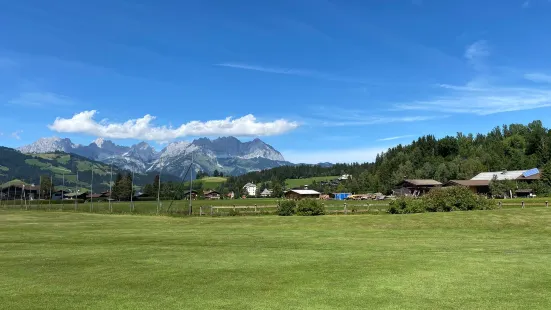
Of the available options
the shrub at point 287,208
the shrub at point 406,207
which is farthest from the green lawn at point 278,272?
the shrub at point 287,208

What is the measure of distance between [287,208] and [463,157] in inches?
5895

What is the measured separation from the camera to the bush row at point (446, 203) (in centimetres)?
4866

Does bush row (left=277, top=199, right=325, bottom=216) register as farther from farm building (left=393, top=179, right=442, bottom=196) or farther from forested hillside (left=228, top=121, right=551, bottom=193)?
forested hillside (left=228, top=121, right=551, bottom=193)

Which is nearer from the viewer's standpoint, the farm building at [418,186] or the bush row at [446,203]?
the bush row at [446,203]

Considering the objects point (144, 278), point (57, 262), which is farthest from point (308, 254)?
point (57, 262)

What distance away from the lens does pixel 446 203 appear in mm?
48594

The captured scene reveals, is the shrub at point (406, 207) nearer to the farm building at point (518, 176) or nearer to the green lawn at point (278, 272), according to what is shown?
the green lawn at point (278, 272)

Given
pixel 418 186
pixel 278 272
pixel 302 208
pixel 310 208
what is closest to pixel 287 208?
pixel 302 208

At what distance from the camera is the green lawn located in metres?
11.3

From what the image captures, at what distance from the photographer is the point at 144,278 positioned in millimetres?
14312

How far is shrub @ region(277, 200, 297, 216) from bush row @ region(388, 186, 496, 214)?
11.9 m

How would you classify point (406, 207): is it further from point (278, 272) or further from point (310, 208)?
point (278, 272)

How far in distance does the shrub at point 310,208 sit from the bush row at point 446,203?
847 cm

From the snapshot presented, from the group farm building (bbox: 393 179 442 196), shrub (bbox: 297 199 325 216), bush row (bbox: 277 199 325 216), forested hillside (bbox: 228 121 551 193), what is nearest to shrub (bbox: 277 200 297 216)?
bush row (bbox: 277 199 325 216)
